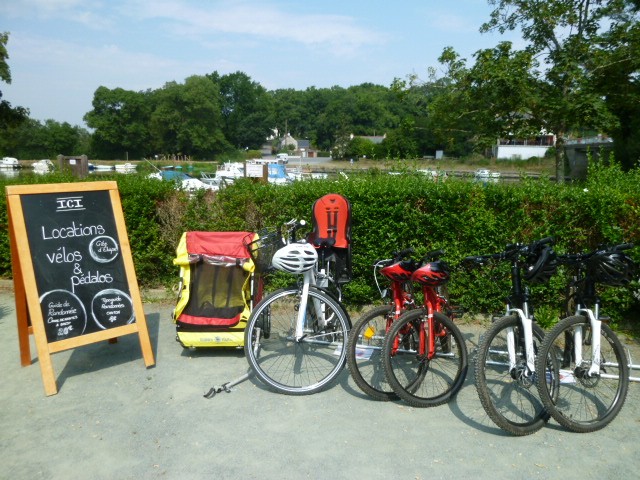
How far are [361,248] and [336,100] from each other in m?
128

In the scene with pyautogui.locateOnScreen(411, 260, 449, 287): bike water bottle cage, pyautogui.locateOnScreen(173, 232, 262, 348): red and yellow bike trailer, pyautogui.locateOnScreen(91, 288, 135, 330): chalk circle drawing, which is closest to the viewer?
pyautogui.locateOnScreen(411, 260, 449, 287): bike water bottle cage

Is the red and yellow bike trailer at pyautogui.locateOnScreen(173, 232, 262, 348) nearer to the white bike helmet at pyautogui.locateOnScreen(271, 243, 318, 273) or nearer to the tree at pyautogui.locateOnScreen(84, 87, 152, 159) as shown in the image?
the white bike helmet at pyautogui.locateOnScreen(271, 243, 318, 273)

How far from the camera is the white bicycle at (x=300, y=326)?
13.5 feet

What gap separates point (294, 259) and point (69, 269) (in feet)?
6.24

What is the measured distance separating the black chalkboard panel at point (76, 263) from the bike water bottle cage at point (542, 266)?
3241mm

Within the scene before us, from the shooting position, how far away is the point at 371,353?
4547 millimetres

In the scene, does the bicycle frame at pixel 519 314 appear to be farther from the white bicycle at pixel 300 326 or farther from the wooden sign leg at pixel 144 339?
the wooden sign leg at pixel 144 339

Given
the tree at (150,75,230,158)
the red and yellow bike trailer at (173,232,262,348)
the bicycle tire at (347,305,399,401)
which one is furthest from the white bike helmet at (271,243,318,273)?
the tree at (150,75,230,158)

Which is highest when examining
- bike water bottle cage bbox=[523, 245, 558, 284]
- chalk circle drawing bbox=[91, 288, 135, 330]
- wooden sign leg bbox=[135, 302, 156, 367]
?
bike water bottle cage bbox=[523, 245, 558, 284]

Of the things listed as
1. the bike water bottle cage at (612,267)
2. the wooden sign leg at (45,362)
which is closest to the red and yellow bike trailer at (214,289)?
the wooden sign leg at (45,362)

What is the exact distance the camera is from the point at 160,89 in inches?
3932

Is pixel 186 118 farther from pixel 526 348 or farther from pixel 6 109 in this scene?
pixel 526 348

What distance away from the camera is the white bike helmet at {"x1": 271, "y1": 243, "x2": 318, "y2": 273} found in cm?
412

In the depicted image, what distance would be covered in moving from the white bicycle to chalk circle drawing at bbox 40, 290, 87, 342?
1448mm
